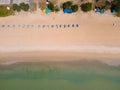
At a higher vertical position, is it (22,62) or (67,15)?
(67,15)

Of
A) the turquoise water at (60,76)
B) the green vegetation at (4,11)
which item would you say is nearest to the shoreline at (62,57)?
the turquoise water at (60,76)

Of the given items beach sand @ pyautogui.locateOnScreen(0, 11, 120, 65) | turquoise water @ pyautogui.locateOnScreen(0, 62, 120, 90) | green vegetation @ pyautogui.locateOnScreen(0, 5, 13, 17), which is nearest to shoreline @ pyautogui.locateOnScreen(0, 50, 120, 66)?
beach sand @ pyautogui.locateOnScreen(0, 11, 120, 65)

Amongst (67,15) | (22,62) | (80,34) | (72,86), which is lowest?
(72,86)

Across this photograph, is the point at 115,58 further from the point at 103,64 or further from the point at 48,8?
the point at 48,8

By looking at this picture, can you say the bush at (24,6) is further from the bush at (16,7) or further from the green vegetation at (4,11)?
the green vegetation at (4,11)

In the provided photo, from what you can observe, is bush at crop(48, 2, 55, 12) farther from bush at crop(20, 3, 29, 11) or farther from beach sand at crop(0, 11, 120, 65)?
bush at crop(20, 3, 29, 11)

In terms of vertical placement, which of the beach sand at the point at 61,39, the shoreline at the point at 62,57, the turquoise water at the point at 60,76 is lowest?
the turquoise water at the point at 60,76

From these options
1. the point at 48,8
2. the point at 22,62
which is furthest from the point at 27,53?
the point at 48,8
